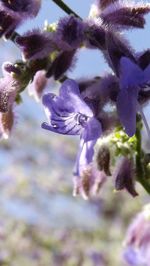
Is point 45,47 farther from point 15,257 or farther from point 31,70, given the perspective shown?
point 15,257

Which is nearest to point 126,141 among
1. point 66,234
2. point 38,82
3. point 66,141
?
point 38,82

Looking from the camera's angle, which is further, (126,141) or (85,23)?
(126,141)

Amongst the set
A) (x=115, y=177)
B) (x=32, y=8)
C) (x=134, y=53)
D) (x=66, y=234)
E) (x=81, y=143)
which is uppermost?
(x=32, y=8)

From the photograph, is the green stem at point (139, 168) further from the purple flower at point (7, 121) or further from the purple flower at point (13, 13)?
the purple flower at point (13, 13)

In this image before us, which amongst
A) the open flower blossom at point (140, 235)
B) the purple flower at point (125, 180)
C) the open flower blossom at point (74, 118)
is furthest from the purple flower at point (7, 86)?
the open flower blossom at point (140, 235)

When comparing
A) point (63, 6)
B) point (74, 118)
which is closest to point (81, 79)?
point (74, 118)
